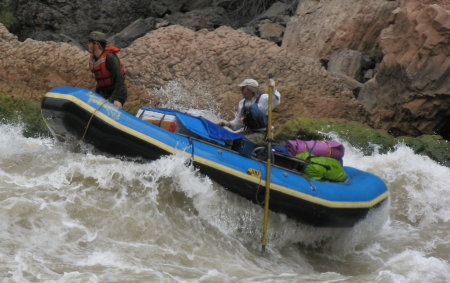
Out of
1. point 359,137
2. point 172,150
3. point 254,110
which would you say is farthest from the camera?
point 359,137

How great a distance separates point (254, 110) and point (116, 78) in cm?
147

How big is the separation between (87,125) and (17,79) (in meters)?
4.58

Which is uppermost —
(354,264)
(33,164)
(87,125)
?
(87,125)

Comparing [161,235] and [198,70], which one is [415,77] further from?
[161,235]

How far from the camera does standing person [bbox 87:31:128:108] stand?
669cm

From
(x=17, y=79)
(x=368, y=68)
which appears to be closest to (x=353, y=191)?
(x=17, y=79)

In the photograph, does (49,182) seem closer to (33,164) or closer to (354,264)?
(33,164)

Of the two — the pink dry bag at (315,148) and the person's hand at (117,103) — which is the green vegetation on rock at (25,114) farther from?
the pink dry bag at (315,148)

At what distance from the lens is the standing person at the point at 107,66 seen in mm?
6691

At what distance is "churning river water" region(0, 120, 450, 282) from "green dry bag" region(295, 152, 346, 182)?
0.53 meters

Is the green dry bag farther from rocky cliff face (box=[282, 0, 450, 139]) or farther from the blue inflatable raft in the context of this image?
rocky cliff face (box=[282, 0, 450, 139])

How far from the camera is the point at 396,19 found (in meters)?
11.9

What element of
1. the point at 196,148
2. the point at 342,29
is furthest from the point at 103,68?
the point at 342,29

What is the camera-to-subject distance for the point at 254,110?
22.8 feet
